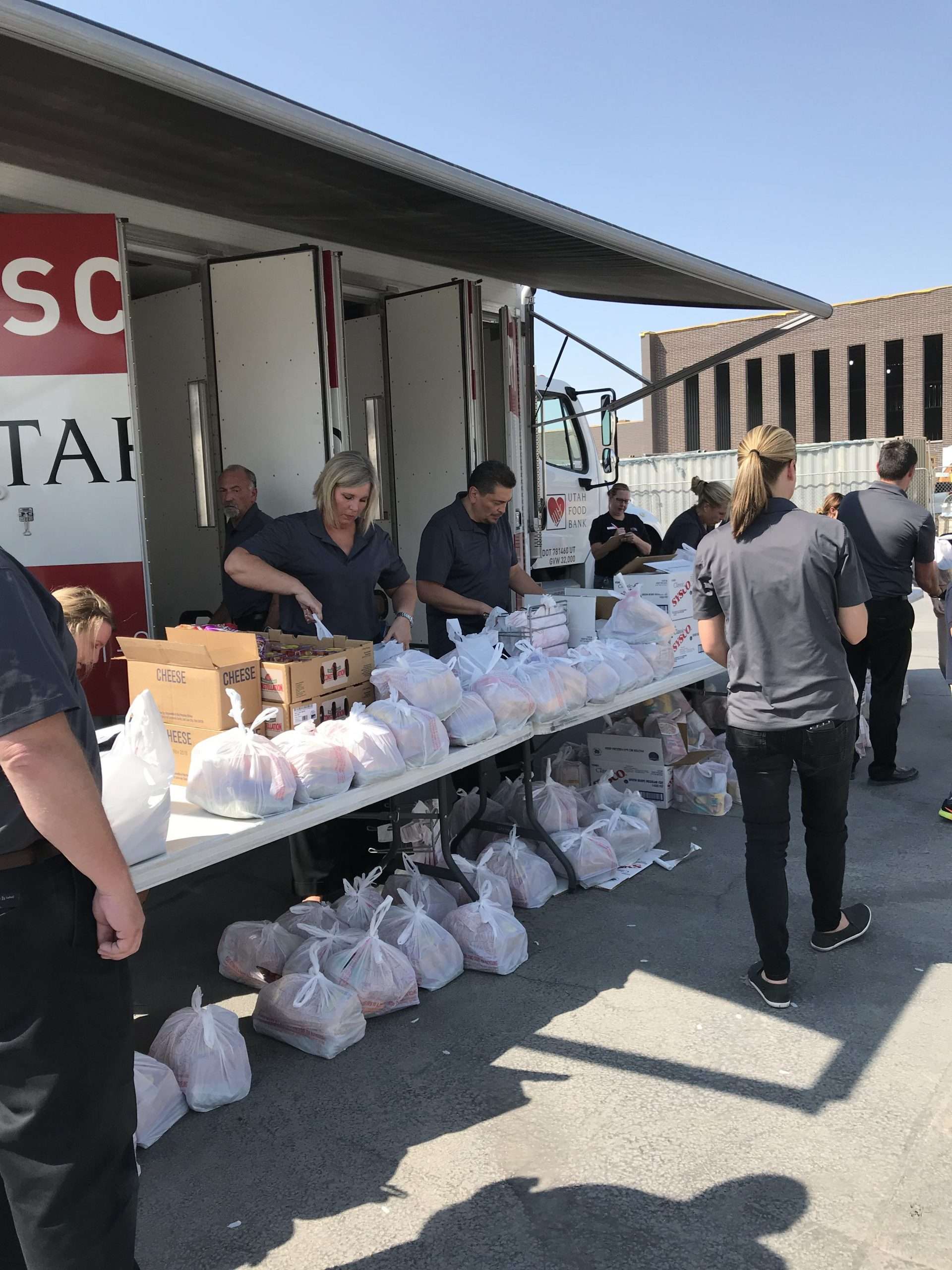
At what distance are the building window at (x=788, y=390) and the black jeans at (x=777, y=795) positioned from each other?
34451 mm

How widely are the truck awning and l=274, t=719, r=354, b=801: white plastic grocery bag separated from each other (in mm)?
1805

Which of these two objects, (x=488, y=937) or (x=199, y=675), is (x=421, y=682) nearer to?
(x=199, y=675)

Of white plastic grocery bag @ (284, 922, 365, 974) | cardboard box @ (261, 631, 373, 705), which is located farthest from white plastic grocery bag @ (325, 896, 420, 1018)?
cardboard box @ (261, 631, 373, 705)

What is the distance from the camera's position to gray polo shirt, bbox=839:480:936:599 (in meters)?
5.17

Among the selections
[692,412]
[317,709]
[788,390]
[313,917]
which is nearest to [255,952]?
[313,917]

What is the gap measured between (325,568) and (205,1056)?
1848 mm

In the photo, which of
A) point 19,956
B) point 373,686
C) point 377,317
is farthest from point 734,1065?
point 377,317

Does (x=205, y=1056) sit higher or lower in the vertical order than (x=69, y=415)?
lower

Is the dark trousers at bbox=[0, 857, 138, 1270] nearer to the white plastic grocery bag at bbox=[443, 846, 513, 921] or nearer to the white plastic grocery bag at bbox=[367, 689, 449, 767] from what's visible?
the white plastic grocery bag at bbox=[367, 689, 449, 767]

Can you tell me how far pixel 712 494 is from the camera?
626cm

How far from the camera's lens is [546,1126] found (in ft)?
8.51

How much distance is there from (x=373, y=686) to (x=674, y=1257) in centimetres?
182

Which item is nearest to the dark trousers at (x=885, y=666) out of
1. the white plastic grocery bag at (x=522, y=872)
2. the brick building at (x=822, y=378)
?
the white plastic grocery bag at (x=522, y=872)

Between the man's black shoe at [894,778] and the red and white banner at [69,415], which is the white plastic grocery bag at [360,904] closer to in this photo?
the red and white banner at [69,415]
